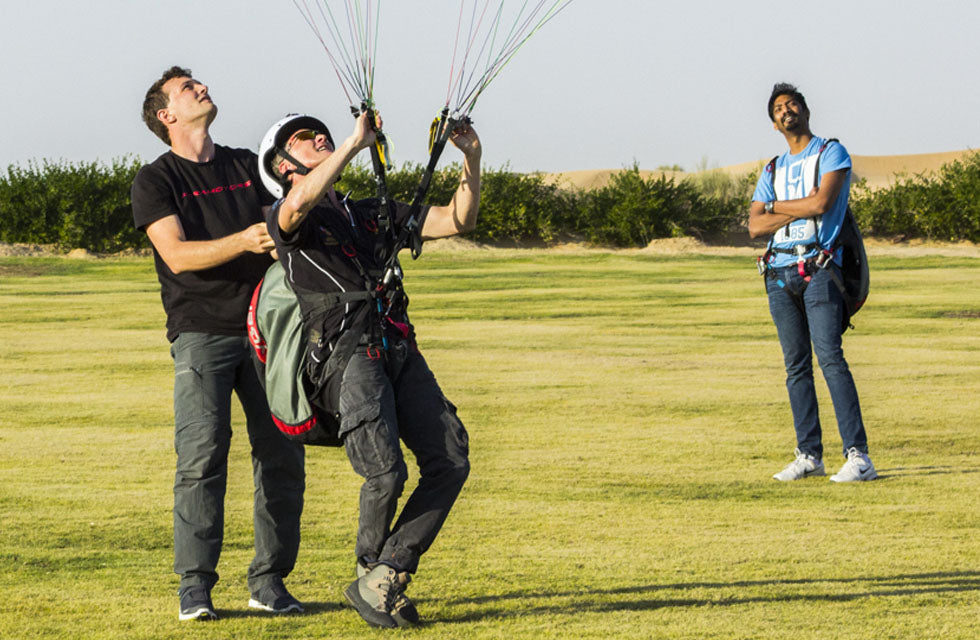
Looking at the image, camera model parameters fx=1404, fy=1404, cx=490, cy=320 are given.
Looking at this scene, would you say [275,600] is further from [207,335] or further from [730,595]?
[730,595]

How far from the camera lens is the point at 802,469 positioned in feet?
28.5

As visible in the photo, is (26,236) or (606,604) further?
(26,236)

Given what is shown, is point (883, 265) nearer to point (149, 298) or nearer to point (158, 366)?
point (149, 298)

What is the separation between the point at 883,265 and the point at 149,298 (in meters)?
18.0

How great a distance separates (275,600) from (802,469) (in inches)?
164

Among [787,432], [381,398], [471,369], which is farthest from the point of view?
[471,369]

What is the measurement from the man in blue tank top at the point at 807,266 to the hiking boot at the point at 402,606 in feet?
12.9

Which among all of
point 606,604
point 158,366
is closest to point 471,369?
point 158,366

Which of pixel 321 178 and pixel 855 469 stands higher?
pixel 321 178

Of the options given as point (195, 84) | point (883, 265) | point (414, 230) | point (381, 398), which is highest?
point (195, 84)

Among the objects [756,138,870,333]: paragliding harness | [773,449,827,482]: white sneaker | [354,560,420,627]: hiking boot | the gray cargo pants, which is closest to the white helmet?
the gray cargo pants

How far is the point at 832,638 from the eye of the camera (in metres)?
5.21

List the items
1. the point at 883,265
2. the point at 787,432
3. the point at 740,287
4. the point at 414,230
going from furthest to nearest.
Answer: the point at 883,265
the point at 740,287
the point at 787,432
the point at 414,230

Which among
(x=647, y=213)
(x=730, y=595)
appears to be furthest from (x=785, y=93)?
(x=647, y=213)
